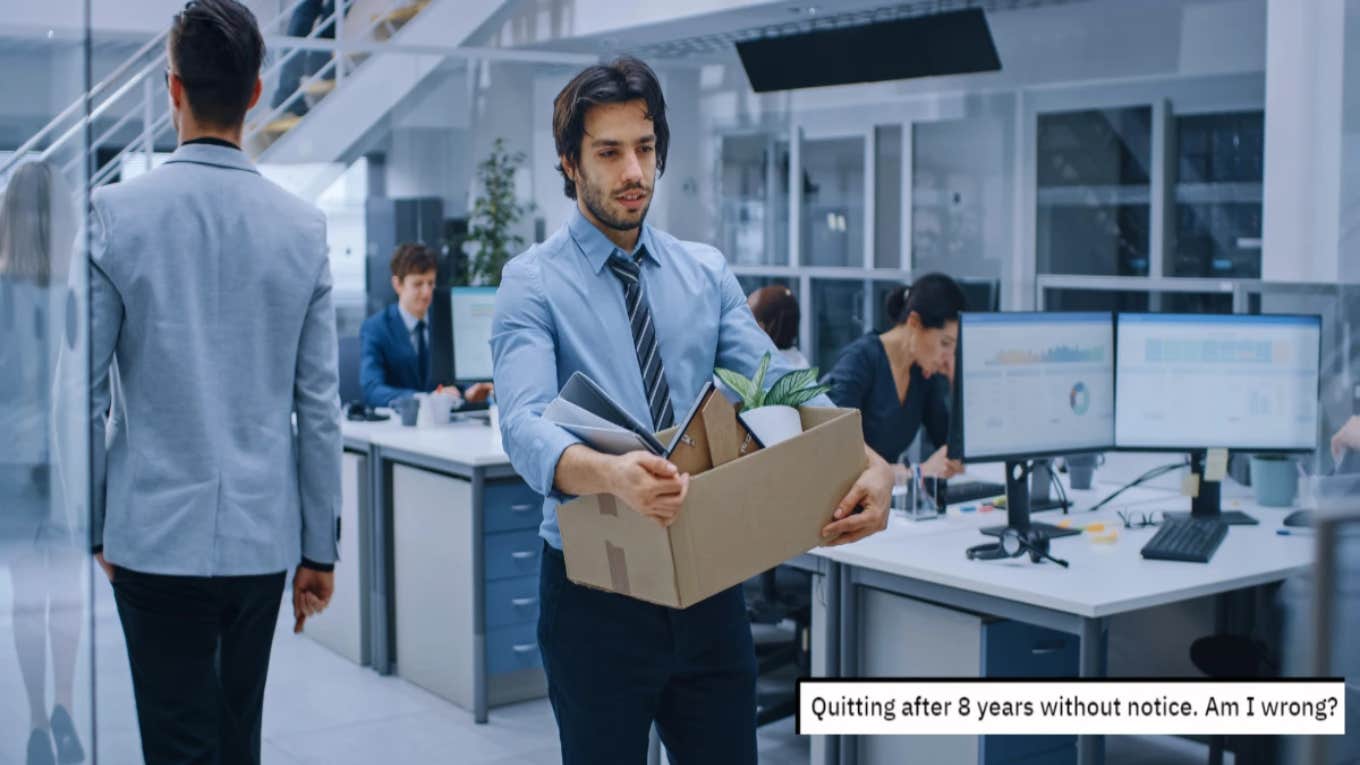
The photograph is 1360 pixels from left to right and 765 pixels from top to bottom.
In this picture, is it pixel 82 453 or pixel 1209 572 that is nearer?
pixel 82 453

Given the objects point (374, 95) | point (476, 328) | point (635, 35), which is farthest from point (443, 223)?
point (476, 328)

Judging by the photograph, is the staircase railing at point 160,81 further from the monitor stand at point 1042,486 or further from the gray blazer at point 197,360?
the monitor stand at point 1042,486

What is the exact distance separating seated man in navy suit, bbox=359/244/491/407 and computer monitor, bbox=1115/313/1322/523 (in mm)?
2662

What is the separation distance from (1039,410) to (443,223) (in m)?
6.19

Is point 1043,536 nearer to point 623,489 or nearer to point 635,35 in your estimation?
point 623,489

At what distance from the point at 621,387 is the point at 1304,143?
4.15 m

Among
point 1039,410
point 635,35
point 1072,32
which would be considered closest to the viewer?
point 1039,410

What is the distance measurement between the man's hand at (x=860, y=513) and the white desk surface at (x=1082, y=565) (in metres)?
0.99

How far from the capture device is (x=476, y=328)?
17.2 ft

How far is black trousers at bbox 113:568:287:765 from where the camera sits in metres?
2.03

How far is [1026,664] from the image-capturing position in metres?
3.00

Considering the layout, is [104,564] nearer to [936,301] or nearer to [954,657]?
[954,657]

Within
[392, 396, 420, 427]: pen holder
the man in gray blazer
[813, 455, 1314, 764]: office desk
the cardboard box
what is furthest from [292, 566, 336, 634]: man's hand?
[392, 396, 420, 427]: pen holder

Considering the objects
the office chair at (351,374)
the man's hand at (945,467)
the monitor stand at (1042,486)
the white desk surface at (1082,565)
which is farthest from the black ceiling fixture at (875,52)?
the white desk surface at (1082,565)
